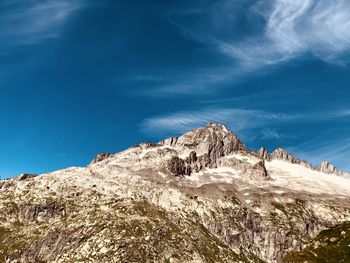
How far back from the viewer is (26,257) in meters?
194

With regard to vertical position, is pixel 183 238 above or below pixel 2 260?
above

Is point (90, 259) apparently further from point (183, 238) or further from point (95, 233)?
point (183, 238)

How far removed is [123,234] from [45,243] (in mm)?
37560

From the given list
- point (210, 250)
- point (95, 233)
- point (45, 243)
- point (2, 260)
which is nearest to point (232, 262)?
point (210, 250)

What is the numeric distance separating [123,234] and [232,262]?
51.3m

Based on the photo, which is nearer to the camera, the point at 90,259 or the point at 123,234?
the point at 90,259

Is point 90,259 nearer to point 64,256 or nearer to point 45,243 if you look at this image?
point 64,256

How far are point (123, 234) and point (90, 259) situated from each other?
21326mm

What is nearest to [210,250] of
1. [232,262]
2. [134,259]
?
[232,262]

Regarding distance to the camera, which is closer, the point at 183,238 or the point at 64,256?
the point at 64,256

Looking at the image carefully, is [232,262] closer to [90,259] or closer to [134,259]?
[134,259]

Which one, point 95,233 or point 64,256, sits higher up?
point 95,233

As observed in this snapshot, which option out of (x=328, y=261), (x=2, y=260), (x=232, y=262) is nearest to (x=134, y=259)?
(x=232, y=262)

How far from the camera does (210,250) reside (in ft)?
655
